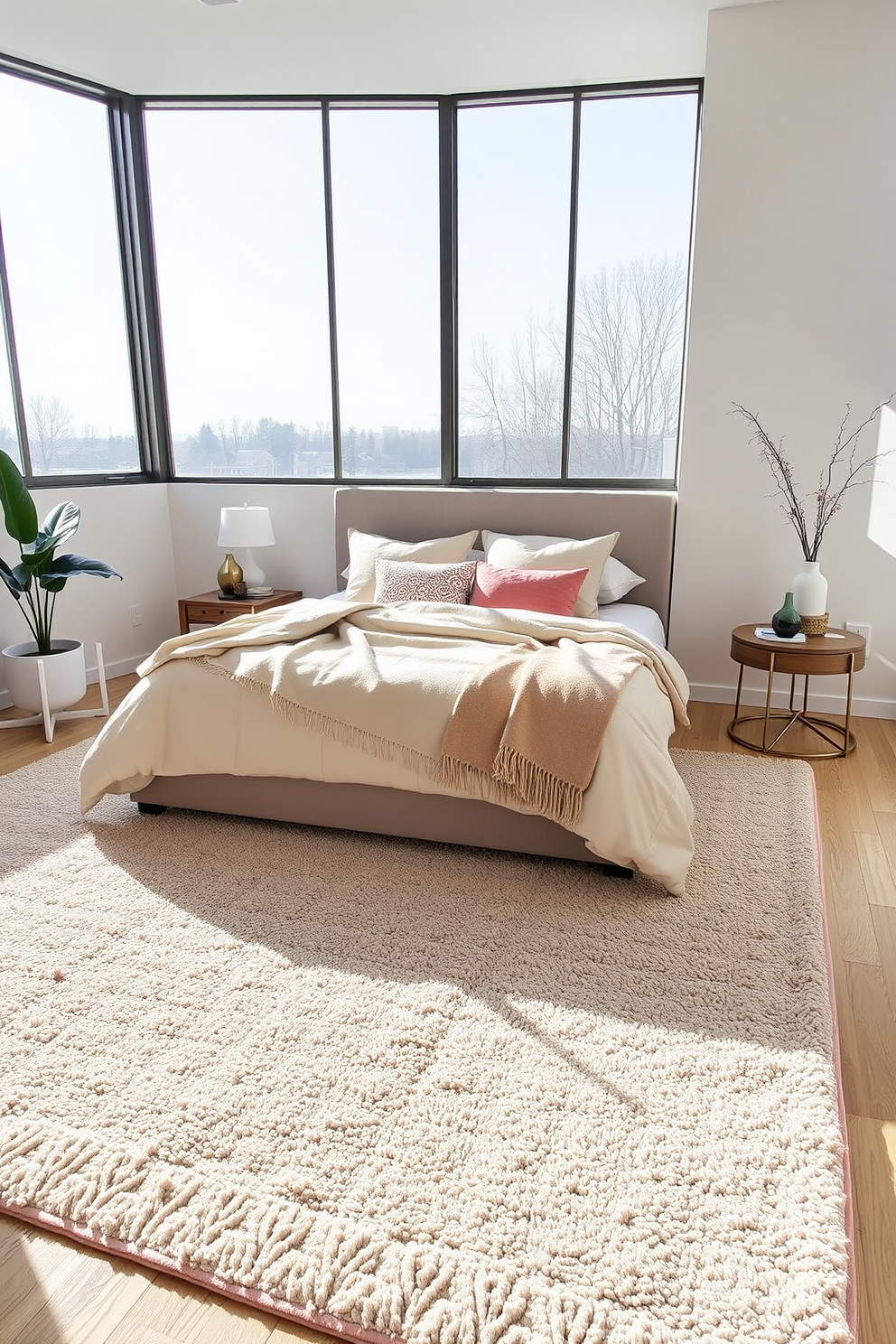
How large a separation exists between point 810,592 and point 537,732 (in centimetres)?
190

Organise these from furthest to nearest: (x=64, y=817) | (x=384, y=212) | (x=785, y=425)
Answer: (x=384, y=212) → (x=785, y=425) → (x=64, y=817)

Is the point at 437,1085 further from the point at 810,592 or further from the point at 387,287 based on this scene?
the point at 387,287

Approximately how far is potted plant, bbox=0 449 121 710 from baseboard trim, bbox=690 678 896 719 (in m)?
2.87

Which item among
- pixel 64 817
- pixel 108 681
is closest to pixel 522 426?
pixel 108 681

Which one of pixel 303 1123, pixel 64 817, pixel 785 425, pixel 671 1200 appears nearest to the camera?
pixel 671 1200

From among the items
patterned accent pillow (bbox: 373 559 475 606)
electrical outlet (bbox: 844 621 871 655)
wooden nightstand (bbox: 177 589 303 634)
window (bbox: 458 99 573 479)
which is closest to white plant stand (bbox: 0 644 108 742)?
wooden nightstand (bbox: 177 589 303 634)

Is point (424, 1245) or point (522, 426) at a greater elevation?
point (522, 426)

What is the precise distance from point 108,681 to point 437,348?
2553mm

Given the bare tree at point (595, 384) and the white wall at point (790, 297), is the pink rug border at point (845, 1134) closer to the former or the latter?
the white wall at point (790, 297)

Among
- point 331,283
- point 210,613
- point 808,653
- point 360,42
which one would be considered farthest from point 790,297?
point 210,613

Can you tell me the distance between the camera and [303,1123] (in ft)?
5.73

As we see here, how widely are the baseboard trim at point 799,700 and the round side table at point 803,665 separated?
18 centimetres

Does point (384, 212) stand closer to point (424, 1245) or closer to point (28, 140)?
point (28, 140)

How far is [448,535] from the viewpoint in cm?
477
